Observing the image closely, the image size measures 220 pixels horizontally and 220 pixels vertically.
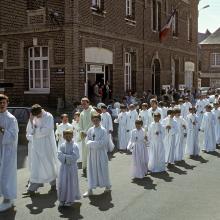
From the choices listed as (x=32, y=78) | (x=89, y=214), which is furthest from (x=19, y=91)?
(x=89, y=214)

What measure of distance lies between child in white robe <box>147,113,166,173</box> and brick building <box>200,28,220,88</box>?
5258 cm

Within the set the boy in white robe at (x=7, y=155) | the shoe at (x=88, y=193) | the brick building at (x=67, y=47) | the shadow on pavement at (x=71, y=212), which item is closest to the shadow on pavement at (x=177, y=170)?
the shoe at (x=88, y=193)

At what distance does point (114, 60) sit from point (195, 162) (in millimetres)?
12908

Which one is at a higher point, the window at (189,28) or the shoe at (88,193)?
the window at (189,28)

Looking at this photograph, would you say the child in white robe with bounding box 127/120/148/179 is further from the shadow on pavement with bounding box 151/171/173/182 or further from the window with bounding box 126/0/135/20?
the window with bounding box 126/0/135/20

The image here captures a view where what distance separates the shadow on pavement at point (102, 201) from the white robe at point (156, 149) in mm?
2768

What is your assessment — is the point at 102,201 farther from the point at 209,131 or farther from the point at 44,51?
the point at 44,51

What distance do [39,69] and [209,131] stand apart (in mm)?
9976

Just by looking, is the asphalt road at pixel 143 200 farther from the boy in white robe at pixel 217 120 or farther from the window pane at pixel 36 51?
the window pane at pixel 36 51

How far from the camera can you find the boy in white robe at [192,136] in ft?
52.3

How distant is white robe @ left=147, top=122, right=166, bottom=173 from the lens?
42.5 ft

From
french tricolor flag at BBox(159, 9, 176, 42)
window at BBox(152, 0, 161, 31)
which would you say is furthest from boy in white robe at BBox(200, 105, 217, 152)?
window at BBox(152, 0, 161, 31)

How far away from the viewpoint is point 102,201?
9.80m

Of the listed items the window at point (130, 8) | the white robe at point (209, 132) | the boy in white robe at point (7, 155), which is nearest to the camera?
the boy in white robe at point (7, 155)
